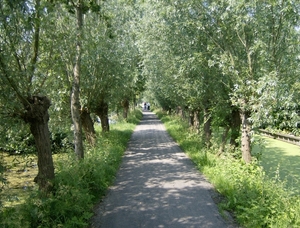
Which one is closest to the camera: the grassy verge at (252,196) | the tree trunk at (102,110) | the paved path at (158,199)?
the grassy verge at (252,196)

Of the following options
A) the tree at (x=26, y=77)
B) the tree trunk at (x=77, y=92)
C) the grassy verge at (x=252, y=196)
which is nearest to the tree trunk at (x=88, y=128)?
the tree trunk at (x=77, y=92)

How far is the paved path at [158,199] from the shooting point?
224 inches

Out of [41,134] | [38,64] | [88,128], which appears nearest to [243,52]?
[38,64]

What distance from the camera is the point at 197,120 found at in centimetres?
1895

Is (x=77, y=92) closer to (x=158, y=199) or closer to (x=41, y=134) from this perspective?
(x=41, y=134)

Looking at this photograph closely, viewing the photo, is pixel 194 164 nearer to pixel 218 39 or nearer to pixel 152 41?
pixel 218 39

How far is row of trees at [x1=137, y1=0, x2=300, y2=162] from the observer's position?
668 cm

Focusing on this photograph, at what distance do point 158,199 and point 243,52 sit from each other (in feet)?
18.2

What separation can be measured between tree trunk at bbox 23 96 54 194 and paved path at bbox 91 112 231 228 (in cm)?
137

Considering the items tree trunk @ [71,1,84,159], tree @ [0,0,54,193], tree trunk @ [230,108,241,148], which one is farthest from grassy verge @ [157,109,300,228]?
tree trunk @ [71,1,84,159]

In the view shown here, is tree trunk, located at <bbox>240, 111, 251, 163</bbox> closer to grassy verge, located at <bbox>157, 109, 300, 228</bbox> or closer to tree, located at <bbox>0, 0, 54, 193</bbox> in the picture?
grassy verge, located at <bbox>157, 109, 300, 228</bbox>

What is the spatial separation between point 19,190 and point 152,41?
889 cm

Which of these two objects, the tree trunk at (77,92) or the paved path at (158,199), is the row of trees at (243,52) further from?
the tree trunk at (77,92)

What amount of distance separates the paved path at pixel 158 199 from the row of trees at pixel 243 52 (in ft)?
7.33
